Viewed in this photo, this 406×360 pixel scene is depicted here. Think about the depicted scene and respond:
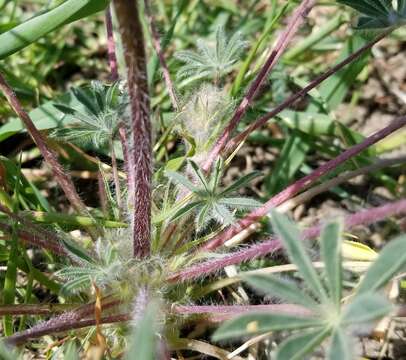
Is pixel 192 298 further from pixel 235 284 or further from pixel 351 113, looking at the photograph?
pixel 351 113

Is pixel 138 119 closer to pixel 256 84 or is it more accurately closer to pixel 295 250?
A: pixel 295 250

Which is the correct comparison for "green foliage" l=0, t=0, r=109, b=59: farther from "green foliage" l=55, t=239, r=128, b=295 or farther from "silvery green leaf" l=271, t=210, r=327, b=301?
"silvery green leaf" l=271, t=210, r=327, b=301

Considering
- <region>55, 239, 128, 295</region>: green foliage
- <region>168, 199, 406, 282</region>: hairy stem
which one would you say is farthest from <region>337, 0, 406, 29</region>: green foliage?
<region>55, 239, 128, 295</region>: green foliage

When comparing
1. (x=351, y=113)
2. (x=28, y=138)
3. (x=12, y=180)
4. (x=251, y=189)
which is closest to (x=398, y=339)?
(x=251, y=189)

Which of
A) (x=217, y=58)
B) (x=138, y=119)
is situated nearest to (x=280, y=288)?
(x=138, y=119)

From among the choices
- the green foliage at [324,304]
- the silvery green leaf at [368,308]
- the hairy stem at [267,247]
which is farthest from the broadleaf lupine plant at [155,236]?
the silvery green leaf at [368,308]

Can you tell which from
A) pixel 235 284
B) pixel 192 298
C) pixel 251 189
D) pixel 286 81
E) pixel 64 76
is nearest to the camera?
pixel 192 298
